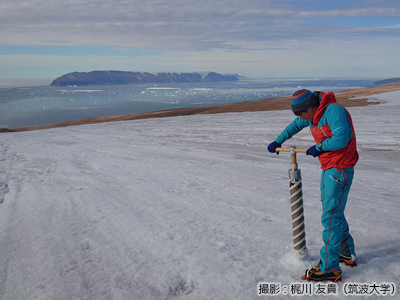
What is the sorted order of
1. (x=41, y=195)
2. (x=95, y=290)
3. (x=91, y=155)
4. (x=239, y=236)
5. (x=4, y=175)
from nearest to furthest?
(x=95, y=290)
(x=239, y=236)
(x=41, y=195)
(x=4, y=175)
(x=91, y=155)

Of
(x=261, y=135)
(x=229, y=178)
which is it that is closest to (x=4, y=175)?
(x=229, y=178)

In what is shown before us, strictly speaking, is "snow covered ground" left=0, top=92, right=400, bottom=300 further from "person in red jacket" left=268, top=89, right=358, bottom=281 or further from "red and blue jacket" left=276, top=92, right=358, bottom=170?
"red and blue jacket" left=276, top=92, right=358, bottom=170

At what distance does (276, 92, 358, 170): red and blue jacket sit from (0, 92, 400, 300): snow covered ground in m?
1.20

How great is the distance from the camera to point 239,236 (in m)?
4.26

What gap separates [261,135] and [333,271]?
11.1 metres

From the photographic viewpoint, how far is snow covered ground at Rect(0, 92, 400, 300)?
Answer: 331 cm

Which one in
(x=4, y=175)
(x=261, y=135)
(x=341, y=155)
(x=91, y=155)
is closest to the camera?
(x=341, y=155)

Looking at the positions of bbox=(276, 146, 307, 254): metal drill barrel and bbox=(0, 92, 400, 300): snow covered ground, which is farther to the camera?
bbox=(0, 92, 400, 300): snow covered ground

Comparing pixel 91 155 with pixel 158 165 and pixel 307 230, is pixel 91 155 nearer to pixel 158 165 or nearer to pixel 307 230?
pixel 158 165

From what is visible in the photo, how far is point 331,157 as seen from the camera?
294 centimetres

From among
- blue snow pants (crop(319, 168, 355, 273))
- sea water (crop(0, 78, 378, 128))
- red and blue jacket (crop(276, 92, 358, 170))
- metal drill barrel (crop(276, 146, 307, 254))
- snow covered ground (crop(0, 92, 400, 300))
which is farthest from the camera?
sea water (crop(0, 78, 378, 128))

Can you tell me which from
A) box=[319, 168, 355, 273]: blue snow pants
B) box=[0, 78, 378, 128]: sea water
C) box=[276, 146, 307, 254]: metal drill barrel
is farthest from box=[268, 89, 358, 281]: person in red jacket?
box=[0, 78, 378, 128]: sea water

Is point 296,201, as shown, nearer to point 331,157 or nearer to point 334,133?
point 331,157

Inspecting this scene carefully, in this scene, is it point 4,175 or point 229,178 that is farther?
point 4,175
